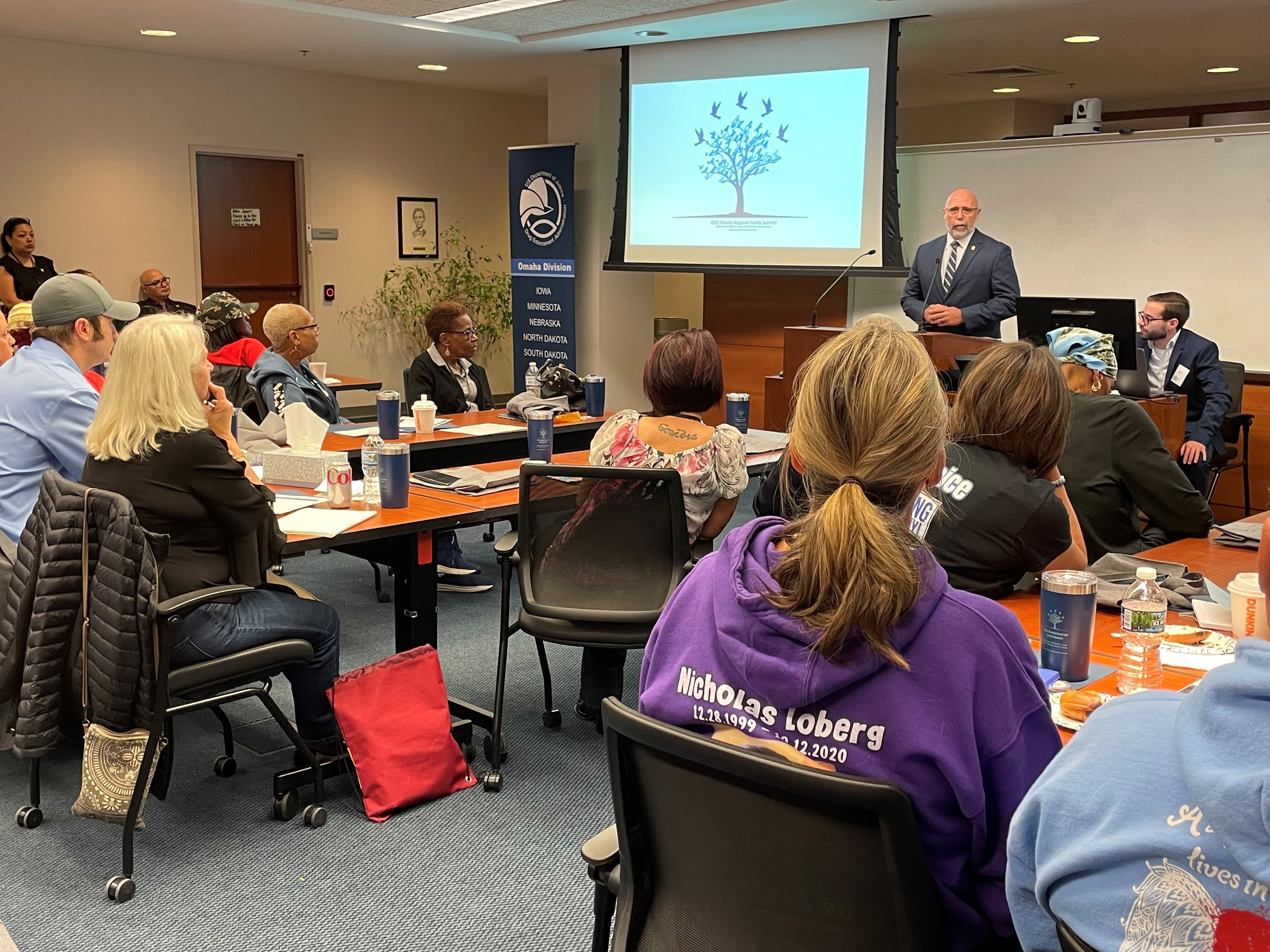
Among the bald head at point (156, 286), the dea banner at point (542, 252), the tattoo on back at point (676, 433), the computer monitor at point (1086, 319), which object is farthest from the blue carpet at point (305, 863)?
the dea banner at point (542, 252)

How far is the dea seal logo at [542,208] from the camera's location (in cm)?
878

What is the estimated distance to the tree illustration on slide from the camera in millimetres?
7453

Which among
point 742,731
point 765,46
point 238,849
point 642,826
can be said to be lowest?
point 238,849

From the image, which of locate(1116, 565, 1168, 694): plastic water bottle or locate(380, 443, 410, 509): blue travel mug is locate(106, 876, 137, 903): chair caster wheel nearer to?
locate(380, 443, 410, 509): blue travel mug

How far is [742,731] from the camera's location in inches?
50.3

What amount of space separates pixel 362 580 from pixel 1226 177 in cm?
507

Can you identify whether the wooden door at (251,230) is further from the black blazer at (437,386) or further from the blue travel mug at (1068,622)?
the blue travel mug at (1068,622)

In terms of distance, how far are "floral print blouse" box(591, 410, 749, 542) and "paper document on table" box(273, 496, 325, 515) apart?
2.69ft

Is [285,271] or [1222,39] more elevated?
[1222,39]

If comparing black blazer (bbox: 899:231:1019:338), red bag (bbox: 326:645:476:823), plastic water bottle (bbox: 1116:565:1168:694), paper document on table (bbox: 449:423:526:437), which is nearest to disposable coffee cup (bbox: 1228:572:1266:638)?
plastic water bottle (bbox: 1116:565:1168:694)

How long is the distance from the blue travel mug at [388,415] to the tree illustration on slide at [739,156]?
13.5 ft

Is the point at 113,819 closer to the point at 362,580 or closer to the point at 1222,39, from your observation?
the point at 362,580

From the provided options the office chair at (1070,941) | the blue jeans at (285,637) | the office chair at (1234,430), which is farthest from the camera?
the office chair at (1234,430)

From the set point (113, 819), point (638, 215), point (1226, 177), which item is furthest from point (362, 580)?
point (1226, 177)
